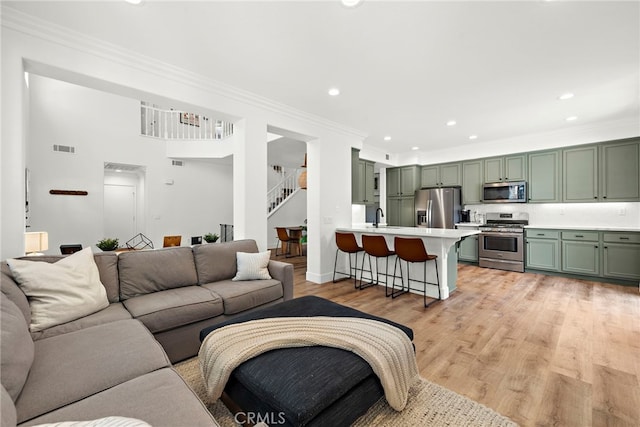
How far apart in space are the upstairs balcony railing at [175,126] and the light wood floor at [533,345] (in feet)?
17.5

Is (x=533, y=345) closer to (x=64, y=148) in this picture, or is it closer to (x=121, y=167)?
(x=64, y=148)

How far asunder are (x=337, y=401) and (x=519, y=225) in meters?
5.55

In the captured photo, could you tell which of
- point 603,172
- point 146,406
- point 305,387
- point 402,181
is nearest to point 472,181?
point 402,181

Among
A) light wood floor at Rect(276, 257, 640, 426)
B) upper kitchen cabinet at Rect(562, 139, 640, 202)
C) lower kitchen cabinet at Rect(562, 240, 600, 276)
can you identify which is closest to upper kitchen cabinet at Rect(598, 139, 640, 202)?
upper kitchen cabinet at Rect(562, 139, 640, 202)

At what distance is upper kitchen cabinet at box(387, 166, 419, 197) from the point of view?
6910 millimetres

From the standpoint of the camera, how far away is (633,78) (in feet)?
10.4

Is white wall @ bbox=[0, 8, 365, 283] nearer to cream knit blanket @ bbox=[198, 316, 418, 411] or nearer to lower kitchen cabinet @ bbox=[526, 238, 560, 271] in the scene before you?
cream knit blanket @ bbox=[198, 316, 418, 411]

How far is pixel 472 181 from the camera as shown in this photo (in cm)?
615

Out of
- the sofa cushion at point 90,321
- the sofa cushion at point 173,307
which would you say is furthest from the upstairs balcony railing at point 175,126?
the sofa cushion at point 90,321

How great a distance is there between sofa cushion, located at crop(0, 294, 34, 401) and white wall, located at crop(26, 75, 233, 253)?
17.7ft

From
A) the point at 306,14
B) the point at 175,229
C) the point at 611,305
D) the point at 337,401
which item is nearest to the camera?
the point at 337,401

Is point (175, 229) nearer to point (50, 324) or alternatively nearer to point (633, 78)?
point (50, 324)

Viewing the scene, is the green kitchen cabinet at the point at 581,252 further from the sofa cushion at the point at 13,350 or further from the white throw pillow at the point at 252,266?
the sofa cushion at the point at 13,350

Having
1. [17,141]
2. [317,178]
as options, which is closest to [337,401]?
[17,141]
